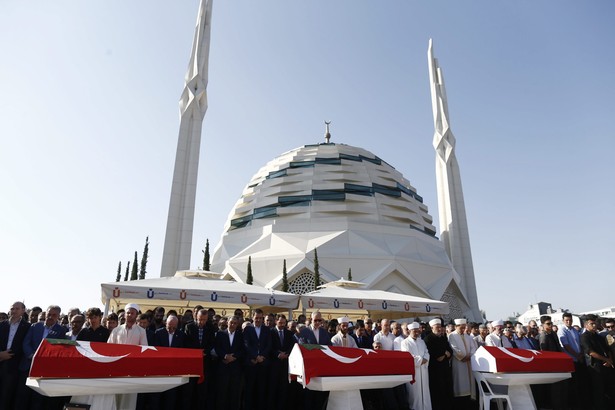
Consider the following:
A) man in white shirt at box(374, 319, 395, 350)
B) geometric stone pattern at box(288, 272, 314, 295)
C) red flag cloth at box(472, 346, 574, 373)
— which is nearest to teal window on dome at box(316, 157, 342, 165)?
geometric stone pattern at box(288, 272, 314, 295)

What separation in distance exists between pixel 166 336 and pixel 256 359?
1740 millimetres

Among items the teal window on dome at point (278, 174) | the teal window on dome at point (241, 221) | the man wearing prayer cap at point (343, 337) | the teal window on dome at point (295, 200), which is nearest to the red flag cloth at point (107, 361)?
the man wearing prayer cap at point (343, 337)

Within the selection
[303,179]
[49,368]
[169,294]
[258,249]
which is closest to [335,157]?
[303,179]

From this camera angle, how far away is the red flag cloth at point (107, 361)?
4926mm

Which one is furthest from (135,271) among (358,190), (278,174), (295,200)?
(358,190)

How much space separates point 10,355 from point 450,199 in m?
44.2

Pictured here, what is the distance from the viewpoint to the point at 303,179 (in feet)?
148

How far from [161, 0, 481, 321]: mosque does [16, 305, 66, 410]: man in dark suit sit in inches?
924

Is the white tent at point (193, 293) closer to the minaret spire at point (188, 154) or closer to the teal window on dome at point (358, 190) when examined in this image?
the minaret spire at point (188, 154)

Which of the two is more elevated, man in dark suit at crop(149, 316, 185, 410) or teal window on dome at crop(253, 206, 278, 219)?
teal window on dome at crop(253, 206, 278, 219)

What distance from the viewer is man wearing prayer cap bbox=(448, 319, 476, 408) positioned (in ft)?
28.1

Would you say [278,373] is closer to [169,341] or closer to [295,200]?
[169,341]

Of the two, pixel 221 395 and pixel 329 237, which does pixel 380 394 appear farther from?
pixel 329 237

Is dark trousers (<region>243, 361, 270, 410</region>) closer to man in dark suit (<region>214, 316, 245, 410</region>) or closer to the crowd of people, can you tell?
the crowd of people
